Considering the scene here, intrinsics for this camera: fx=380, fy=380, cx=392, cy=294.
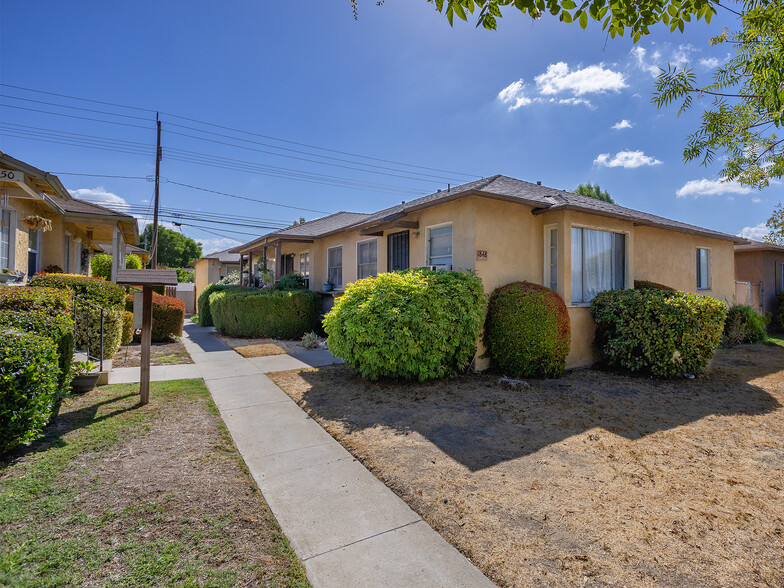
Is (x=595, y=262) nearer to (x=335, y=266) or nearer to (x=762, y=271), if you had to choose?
(x=335, y=266)

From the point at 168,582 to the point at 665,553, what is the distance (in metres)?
2.97

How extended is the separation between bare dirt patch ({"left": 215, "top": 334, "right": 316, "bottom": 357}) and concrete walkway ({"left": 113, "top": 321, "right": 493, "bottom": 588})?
440 centimetres

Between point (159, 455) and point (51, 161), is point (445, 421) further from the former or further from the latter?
point (51, 161)

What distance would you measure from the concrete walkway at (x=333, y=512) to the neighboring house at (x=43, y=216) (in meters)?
6.43

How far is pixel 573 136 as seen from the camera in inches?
496

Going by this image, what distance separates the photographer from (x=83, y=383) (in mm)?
5656

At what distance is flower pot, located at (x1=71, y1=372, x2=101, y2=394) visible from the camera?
18.3ft

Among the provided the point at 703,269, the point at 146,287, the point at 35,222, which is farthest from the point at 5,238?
the point at 703,269

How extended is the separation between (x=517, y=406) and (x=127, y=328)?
10168mm

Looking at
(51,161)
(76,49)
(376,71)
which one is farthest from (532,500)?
(51,161)

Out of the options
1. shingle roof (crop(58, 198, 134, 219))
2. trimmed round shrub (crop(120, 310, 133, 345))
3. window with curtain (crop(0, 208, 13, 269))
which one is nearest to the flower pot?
window with curtain (crop(0, 208, 13, 269))

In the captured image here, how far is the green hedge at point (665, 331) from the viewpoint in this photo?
6980mm

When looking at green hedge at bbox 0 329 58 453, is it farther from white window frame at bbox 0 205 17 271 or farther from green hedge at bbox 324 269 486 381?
white window frame at bbox 0 205 17 271

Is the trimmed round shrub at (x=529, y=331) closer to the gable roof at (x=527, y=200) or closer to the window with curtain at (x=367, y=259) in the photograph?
the gable roof at (x=527, y=200)
